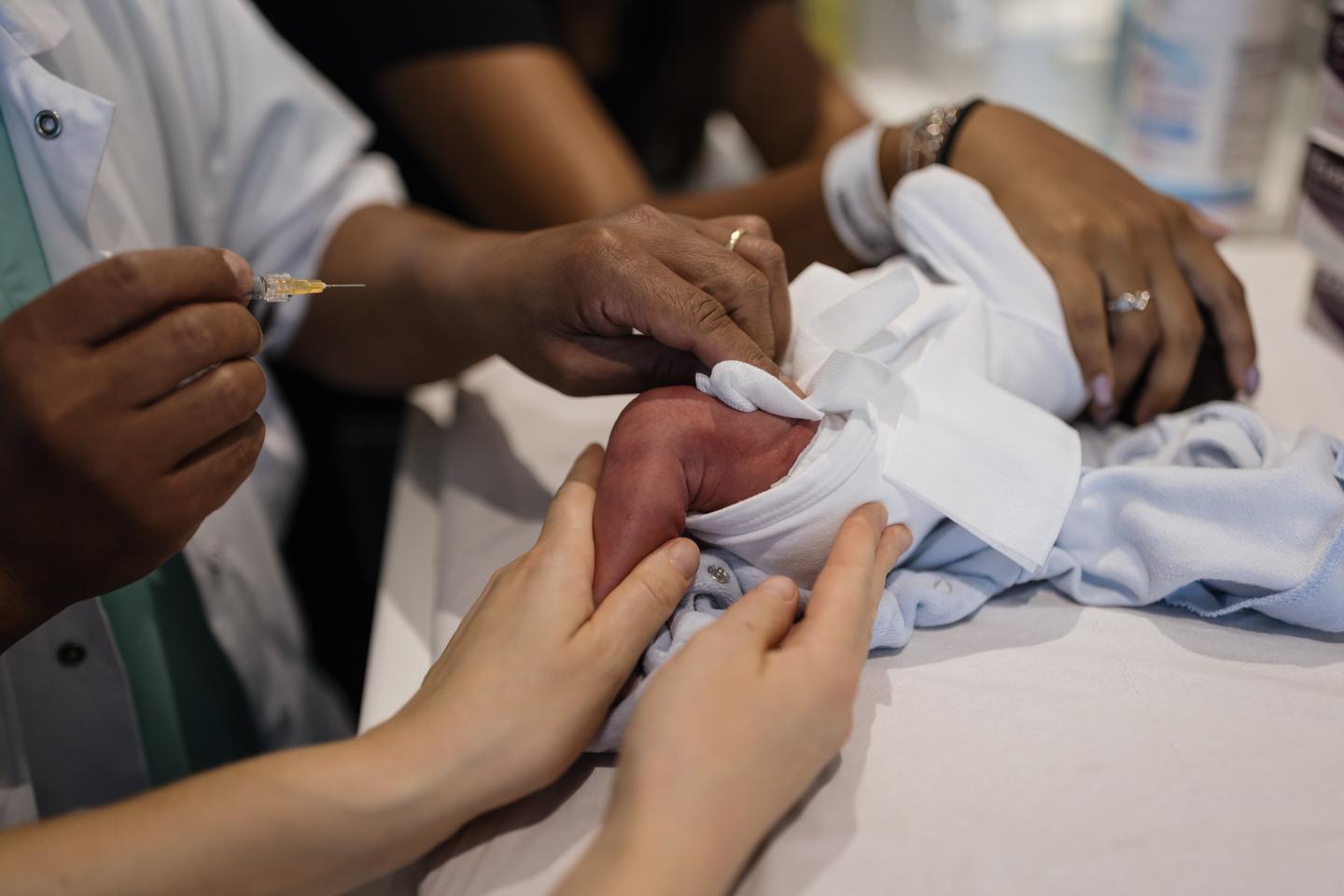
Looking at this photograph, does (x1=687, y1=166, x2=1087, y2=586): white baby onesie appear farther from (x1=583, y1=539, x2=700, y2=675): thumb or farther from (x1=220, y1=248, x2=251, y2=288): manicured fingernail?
(x1=220, y1=248, x2=251, y2=288): manicured fingernail

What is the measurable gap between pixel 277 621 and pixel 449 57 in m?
0.66

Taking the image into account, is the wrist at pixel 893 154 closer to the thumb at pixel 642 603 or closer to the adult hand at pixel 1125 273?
the adult hand at pixel 1125 273

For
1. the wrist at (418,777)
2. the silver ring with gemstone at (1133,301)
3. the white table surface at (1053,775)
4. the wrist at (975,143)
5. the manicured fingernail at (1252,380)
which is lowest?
the white table surface at (1053,775)

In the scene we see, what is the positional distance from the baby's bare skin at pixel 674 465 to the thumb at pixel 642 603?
16mm

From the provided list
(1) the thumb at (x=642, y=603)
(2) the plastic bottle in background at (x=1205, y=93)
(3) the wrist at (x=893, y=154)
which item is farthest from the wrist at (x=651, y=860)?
(2) the plastic bottle in background at (x=1205, y=93)

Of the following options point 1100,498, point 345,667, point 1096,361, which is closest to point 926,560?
point 1100,498

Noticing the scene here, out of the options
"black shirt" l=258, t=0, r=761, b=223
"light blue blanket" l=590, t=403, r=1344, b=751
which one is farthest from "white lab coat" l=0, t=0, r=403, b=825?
"light blue blanket" l=590, t=403, r=1344, b=751

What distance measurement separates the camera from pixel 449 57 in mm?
1151

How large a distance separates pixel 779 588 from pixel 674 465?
107 millimetres

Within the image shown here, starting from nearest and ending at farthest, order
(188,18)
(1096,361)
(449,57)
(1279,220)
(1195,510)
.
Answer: (1195,510) < (1096,361) < (188,18) < (449,57) < (1279,220)

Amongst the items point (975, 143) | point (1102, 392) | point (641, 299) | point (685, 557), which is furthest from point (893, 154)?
point (685, 557)

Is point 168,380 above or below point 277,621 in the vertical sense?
above

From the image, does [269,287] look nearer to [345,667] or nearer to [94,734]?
[94,734]

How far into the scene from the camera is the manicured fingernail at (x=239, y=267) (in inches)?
23.2
